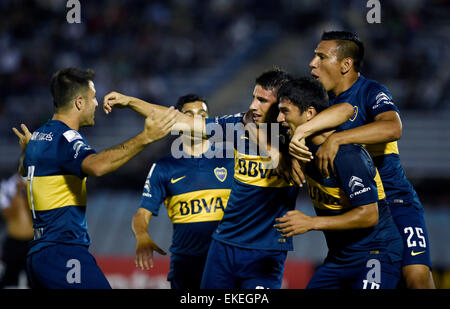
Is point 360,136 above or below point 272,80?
below

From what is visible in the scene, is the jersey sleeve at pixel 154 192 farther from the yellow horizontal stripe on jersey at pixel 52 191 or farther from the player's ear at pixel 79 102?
the player's ear at pixel 79 102

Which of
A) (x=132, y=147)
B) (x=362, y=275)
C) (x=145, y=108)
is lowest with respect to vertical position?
(x=362, y=275)

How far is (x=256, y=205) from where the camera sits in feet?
16.1

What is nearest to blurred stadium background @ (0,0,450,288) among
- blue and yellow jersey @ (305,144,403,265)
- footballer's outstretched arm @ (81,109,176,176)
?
blue and yellow jersey @ (305,144,403,265)

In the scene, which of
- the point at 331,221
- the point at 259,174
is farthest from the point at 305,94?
the point at 331,221

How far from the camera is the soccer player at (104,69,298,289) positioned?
4840 millimetres

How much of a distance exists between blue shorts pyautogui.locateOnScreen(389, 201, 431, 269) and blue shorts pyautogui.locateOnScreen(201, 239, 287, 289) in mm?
1025

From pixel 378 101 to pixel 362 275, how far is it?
1.49 metres

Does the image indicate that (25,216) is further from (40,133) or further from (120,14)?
(120,14)

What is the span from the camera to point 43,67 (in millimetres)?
16016

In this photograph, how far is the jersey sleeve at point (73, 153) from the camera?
4.47 m

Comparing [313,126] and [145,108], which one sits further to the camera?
[145,108]

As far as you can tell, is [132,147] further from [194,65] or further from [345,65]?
[194,65]

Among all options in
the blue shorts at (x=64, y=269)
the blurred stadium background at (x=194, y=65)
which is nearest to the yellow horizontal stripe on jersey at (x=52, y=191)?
the blue shorts at (x=64, y=269)
